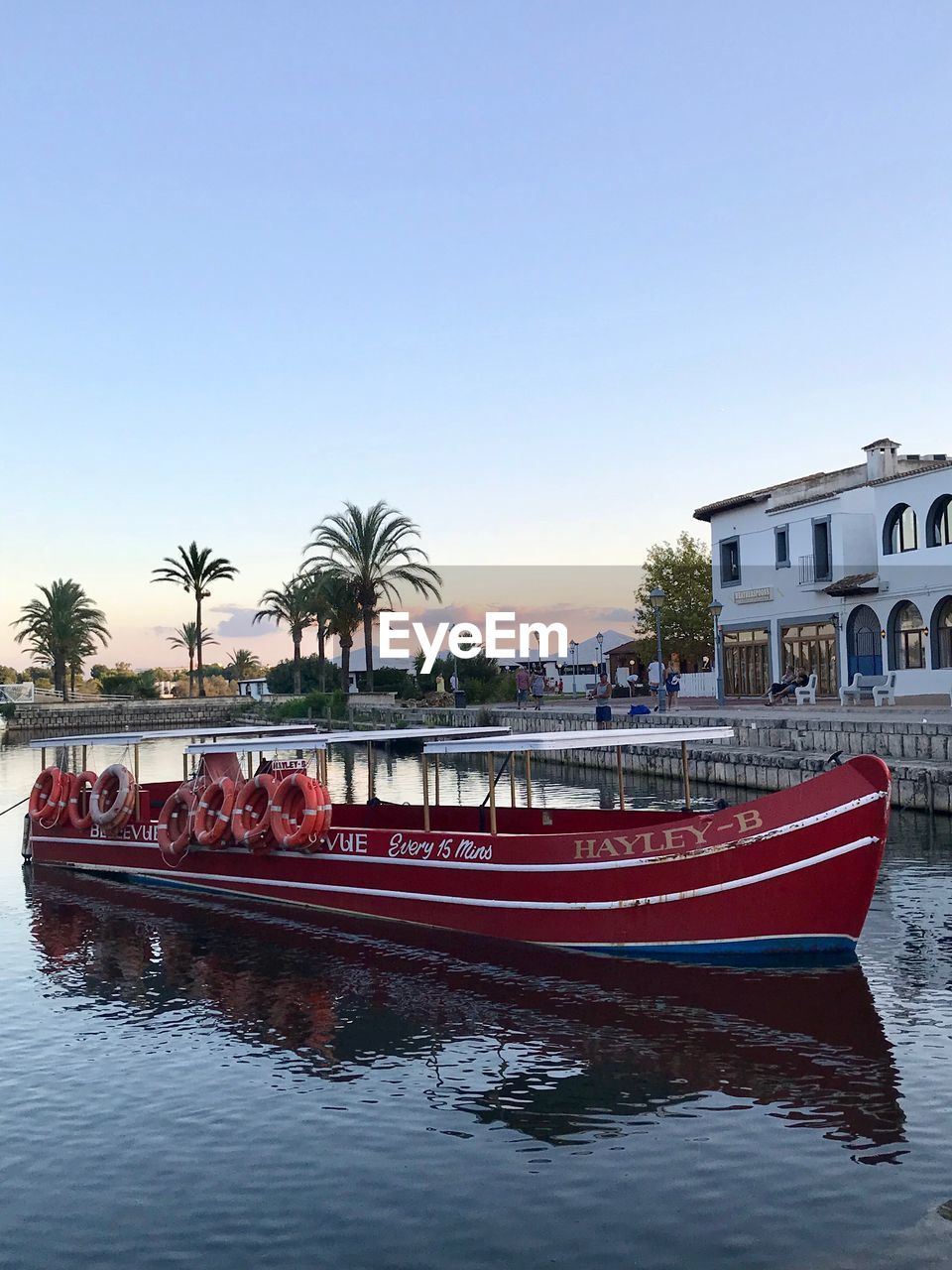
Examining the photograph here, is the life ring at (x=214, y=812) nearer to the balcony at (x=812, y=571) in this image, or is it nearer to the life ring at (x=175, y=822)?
the life ring at (x=175, y=822)

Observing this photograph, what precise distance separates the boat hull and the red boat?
17 mm

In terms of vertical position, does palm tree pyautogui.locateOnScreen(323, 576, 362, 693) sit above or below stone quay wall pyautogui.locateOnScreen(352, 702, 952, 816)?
above

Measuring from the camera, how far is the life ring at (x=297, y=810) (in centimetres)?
1636

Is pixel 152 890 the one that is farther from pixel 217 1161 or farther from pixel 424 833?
pixel 217 1161

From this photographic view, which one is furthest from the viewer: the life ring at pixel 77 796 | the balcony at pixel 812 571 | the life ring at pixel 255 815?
the balcony at pixel 812 571

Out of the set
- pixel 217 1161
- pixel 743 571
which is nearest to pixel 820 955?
pixel 217 1161

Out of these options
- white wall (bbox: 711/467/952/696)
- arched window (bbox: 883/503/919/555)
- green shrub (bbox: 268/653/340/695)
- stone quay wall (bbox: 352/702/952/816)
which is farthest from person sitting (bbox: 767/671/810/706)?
green shrub (bbox: 268/653/340/695)

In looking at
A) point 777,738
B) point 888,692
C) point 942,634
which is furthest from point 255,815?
point 942,634

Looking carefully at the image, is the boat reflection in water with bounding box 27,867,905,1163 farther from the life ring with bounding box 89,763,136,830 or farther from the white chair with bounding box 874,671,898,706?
the white chair with bounding box 874,671,898,706

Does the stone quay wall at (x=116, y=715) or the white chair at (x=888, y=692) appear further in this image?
the stone quay wall at (x=116, y=715)

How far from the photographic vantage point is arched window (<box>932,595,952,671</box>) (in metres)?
36.6

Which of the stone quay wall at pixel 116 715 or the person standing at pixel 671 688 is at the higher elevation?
the person standing at pixel 671 688

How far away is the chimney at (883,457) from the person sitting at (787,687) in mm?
7663

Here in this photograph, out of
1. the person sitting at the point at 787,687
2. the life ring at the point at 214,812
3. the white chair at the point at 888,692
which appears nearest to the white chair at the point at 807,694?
the person sitting at the point at 787,687
